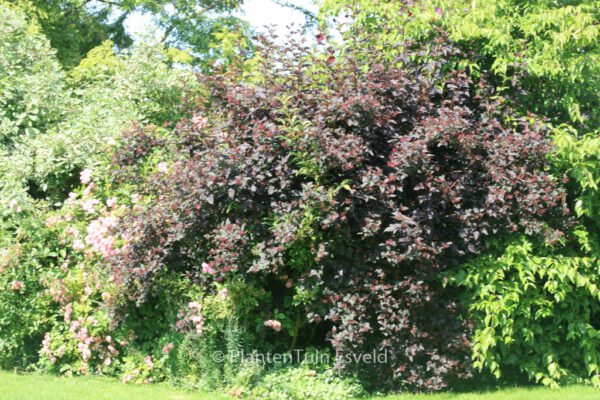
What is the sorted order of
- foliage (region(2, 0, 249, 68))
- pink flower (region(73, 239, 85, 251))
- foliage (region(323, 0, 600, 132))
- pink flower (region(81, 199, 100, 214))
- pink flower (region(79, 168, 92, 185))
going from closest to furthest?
foliage (region(323, 0, 600, 132)), pink flower (region(73, 239, 85, 251)), pink flower (region(81, 199, 100, 214)), pink flower (region(79, 168, 92, 185)), foliage (region(2, 0, 249, 68))

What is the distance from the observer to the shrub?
5680 mm

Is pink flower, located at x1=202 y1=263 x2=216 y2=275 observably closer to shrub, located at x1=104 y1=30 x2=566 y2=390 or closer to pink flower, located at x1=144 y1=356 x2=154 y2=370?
shrub, located at x1=104 y1=30 x2=566 y2=390

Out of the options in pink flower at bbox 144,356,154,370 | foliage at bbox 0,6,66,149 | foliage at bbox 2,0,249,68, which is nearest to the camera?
pink flower at bbox 144,356,154,370

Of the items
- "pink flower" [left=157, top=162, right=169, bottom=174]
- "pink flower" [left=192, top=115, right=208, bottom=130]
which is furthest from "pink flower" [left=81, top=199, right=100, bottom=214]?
"pink flower" [left=192, top=115, right=208, bottom=130]

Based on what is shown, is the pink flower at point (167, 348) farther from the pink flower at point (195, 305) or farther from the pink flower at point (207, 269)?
the pink flower at point (207, 269)

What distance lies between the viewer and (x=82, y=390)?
5.98 metres

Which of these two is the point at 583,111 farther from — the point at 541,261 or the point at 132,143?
the point at 132,143

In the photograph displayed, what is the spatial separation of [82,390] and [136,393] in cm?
50

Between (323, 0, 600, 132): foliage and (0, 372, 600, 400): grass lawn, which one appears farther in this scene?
(323, 0, 600, 132): foliage

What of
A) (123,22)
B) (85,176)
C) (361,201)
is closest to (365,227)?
(361,201)

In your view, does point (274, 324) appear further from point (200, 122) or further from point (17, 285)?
point (17, 285)

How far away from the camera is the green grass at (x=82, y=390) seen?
18.7 feet

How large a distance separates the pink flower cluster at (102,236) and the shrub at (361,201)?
0.24m

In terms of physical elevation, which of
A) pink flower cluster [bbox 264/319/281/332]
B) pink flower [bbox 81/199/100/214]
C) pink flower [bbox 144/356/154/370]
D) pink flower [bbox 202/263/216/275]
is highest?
pink flower [bbox 81/199/100/214]
